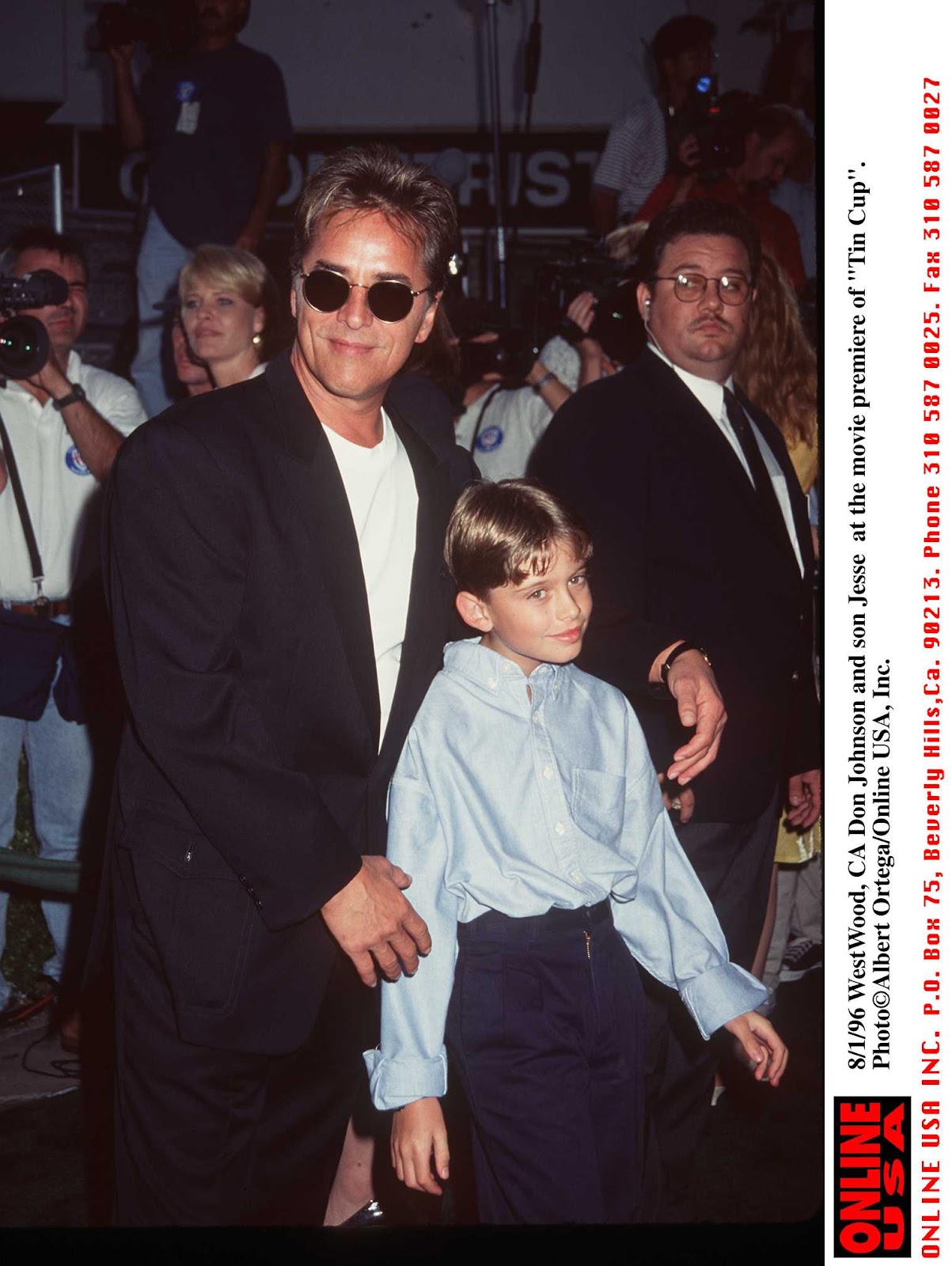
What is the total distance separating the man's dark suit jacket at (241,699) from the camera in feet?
6.16

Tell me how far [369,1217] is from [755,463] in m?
1.99

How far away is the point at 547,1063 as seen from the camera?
83.6 inches

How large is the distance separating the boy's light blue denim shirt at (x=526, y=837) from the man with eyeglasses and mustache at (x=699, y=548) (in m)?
0.38

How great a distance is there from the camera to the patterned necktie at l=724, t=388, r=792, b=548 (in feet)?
9.53

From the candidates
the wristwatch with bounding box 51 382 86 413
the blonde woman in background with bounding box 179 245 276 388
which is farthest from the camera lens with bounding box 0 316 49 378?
the blonde woman in background with bounding box 179 245 276 388

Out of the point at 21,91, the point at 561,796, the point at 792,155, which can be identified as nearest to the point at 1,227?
the point at 21,91

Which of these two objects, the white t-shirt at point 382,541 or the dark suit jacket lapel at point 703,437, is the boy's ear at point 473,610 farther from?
the dark suit jacket lapel at point 703,437

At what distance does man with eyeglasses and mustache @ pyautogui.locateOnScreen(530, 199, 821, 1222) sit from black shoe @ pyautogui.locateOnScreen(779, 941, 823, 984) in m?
1.65

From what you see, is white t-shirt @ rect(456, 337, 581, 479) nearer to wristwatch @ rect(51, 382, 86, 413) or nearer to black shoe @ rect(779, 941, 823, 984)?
wristwatch @ rect(51, 382, 86, 413)

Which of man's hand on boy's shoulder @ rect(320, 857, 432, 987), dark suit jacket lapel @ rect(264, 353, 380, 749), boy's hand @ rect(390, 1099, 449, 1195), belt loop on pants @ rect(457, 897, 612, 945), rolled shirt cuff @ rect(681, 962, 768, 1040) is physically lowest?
boy's hand @ rect(390, 1099, 449, 1195)

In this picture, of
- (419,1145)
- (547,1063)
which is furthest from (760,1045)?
(419,1145)
